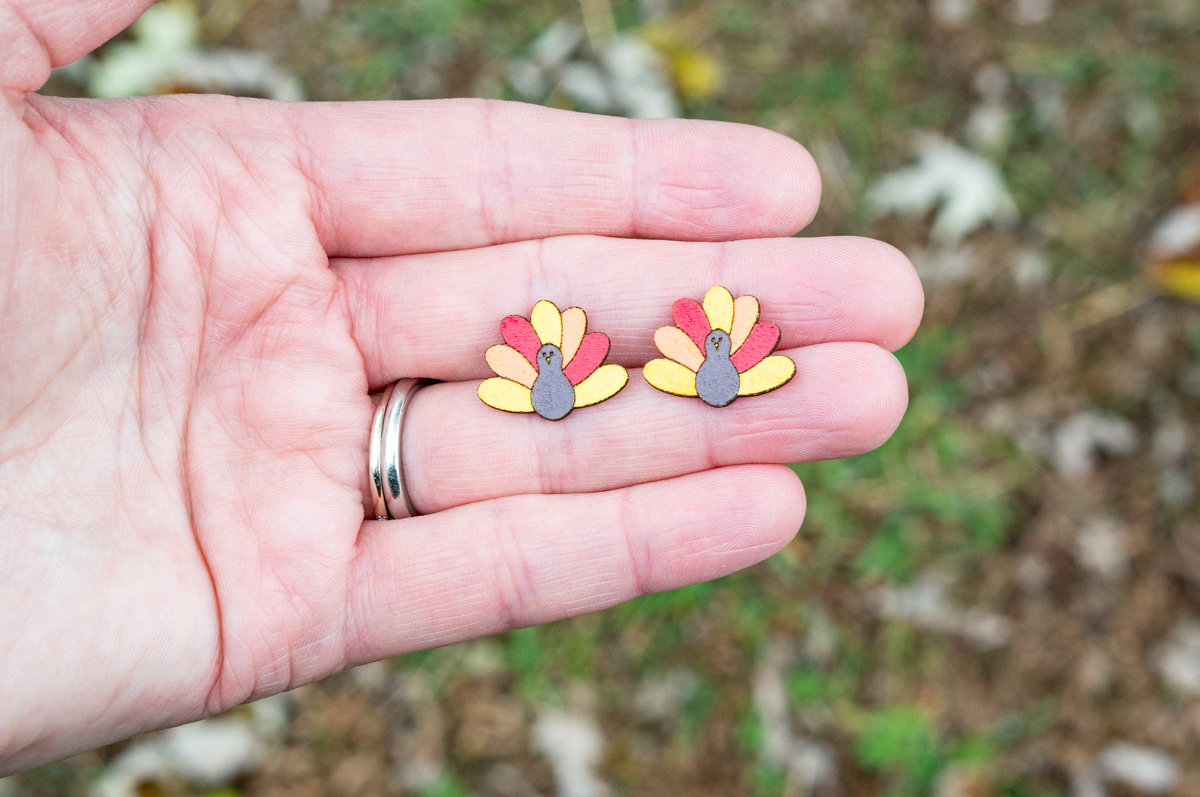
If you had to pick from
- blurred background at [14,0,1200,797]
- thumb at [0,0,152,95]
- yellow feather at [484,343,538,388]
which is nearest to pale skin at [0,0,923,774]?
thumb at [0,0,152,95]

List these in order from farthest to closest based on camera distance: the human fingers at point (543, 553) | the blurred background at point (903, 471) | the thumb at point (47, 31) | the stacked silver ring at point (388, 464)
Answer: the blurred background at point (903, 471) < the stacked silver ring at point (388, 464) < the human fingers at point (543, 553) < the thumb at point (47, 31)

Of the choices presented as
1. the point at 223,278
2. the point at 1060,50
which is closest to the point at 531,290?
the point at 223,278

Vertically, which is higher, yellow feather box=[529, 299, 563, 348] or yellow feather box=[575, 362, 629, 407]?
yellow feather box=[529, 299, 563, 348]

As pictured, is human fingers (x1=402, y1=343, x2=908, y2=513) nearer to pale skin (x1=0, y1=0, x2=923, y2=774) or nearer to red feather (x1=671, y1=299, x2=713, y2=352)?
pale skin (x1=0, y1=0, x2=923, y2=774)

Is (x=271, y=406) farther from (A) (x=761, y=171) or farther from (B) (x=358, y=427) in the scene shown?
(A) (x=761, y=171)

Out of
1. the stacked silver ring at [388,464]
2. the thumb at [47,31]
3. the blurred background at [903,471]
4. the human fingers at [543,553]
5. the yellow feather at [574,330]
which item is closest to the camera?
the thumb at [47,31]

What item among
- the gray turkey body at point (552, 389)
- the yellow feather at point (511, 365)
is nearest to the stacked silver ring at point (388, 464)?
the yellow feather at point (511, 365)

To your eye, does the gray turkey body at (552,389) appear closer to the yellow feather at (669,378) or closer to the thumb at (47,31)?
the yellow feather at (669,378)

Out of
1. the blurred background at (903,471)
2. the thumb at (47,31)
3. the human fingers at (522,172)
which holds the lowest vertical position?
the blurred background at (903,471)
